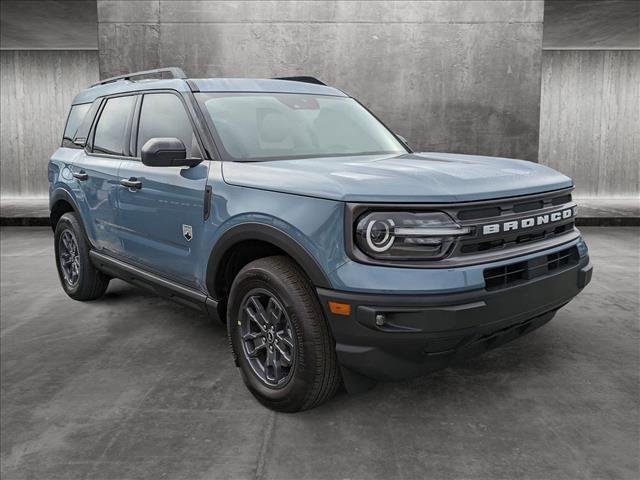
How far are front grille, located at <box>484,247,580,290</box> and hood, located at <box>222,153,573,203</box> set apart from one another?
13.5 inches

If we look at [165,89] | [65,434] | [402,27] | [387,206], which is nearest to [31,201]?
[402,27]

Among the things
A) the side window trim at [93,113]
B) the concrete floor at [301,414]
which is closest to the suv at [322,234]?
the concrete floor at [301,414]

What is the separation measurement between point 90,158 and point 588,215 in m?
8.82

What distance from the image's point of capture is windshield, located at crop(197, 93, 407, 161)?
3596 millimetres

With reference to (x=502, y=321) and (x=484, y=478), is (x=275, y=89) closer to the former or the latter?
(x=502, y=321)

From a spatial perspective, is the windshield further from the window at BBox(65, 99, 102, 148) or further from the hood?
the window at BBox(65, 99, 102, 148)

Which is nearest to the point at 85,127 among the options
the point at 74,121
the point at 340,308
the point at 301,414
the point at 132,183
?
the point at 74,121

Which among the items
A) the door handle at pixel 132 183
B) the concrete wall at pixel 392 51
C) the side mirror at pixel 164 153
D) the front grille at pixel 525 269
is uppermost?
the concrete wall at pixel 392 51

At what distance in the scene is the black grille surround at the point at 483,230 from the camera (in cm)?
259

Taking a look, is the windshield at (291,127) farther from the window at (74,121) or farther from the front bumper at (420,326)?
the window at (74,121)

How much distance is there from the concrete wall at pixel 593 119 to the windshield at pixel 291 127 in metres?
11.0

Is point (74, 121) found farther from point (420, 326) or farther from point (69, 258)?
point (420, 326)

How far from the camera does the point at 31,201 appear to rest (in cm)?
1417

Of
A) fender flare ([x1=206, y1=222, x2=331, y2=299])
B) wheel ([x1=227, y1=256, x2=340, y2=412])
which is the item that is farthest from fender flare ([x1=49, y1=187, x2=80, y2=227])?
wheel ([x1=227, y1=256, x2=340, y2=412])
